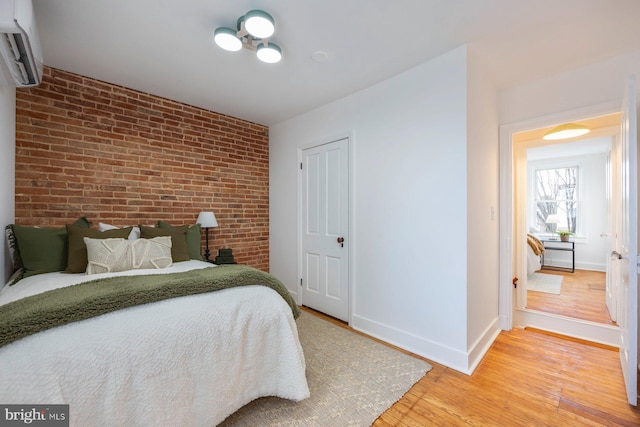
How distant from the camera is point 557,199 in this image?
5.68 meters

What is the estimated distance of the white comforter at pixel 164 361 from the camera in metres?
0.98

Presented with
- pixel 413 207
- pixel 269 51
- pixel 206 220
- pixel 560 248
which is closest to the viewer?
pixel 269 51

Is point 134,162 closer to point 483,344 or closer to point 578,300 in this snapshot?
point 483,344

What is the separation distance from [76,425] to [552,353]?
319cm

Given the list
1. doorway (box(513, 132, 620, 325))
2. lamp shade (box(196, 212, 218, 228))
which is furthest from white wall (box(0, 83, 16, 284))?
doorway (box(513, 132, 620, 325))

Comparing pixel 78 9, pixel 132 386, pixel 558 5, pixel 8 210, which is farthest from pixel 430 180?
pixel 8 210

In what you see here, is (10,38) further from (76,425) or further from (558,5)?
(558,5)

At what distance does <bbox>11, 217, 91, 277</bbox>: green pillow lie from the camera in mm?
2020

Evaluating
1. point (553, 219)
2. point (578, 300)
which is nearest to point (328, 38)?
point (578, 300)

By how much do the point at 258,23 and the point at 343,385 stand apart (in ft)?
7.86

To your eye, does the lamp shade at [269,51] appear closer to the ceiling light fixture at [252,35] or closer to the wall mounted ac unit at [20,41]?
the ceiling light fixture at [252,35]

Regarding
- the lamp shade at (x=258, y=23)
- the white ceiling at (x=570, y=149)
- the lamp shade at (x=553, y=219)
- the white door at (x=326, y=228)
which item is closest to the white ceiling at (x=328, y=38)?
the lamp shade at (x=258, y=23)

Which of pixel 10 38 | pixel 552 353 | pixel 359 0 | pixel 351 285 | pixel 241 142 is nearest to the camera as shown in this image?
pixel 10 38

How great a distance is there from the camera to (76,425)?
1003mm
